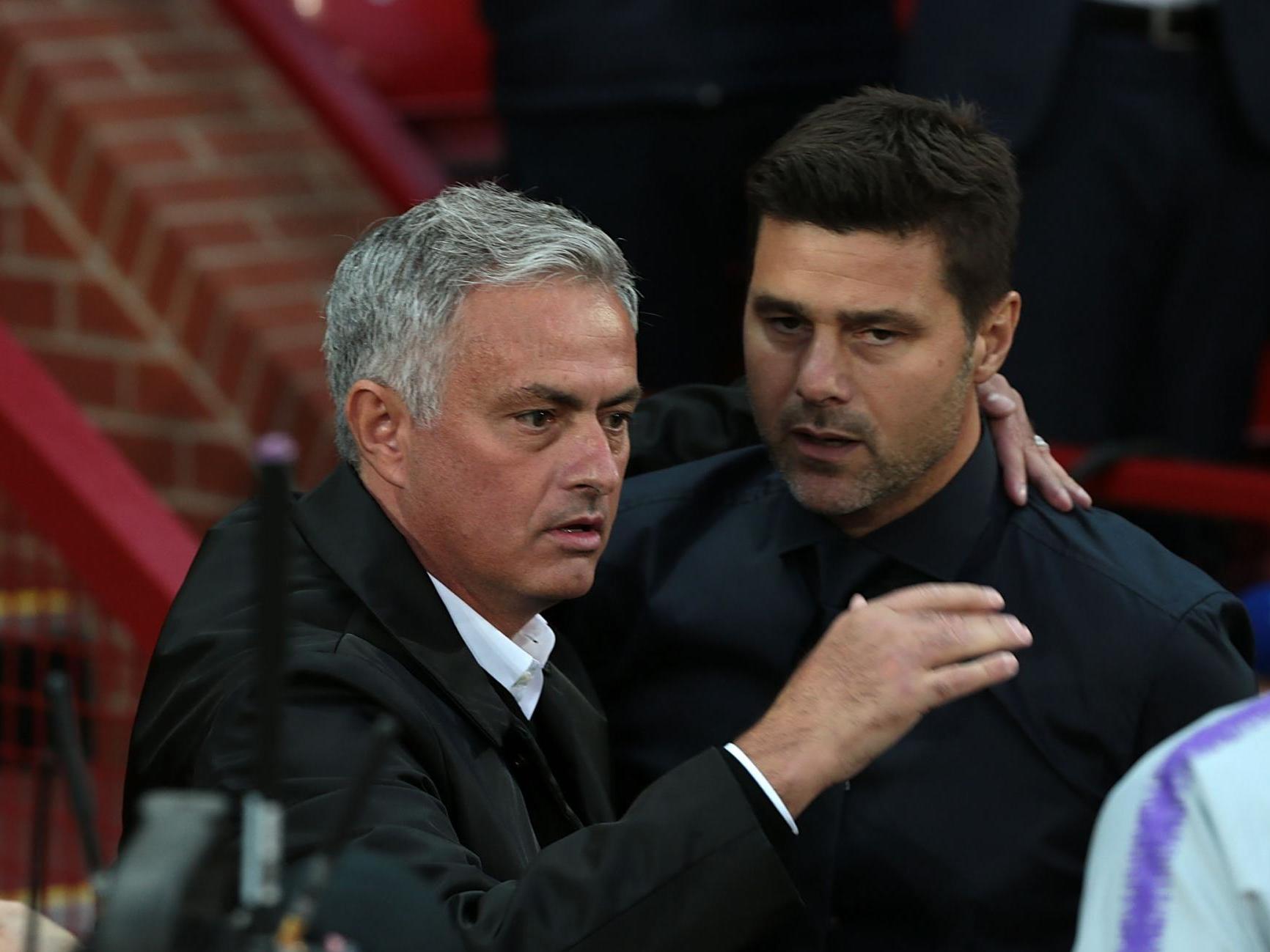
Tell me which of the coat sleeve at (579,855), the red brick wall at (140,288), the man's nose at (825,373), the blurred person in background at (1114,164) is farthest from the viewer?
the red brick wall at (140,288)

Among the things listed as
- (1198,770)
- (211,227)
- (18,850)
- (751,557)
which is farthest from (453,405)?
(211,227)

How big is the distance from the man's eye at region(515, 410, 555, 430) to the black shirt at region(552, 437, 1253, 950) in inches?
14.0

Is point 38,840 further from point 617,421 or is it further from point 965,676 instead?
point 617,421

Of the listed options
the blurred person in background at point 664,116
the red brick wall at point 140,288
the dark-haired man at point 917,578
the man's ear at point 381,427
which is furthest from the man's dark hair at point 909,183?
the red brick wall at point 140,288

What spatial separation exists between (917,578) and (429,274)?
0.63 meters

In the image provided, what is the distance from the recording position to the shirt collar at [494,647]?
2154mm

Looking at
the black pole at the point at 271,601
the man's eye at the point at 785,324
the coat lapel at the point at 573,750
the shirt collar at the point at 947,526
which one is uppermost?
the black pole at the point at 271,601

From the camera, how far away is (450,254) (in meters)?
2.11

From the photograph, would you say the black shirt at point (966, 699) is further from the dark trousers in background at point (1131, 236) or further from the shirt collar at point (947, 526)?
the dark trousers in background at point (1131, 236)

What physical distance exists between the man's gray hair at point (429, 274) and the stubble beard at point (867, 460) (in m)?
0.22

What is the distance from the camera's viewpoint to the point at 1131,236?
3584mm

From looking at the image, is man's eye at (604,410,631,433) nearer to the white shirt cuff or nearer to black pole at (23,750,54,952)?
the white shirt cuff

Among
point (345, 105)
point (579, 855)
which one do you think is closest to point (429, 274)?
point (579, 855)

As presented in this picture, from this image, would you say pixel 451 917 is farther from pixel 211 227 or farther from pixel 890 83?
pixel 211 227
